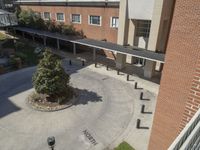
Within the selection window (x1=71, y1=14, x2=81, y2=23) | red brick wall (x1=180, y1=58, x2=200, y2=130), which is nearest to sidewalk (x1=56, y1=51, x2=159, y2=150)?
red brick wall (x1=180, y1=58, x2=200, y2=130)

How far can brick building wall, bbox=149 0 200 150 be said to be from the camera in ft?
17.6

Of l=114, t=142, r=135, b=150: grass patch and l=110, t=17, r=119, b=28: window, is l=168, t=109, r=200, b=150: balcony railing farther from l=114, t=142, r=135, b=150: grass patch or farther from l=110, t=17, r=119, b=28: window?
l=110, t=17, r=119, b=28: window

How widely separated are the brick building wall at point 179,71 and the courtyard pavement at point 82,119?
5100 mm

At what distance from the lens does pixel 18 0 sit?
45250 millimetres

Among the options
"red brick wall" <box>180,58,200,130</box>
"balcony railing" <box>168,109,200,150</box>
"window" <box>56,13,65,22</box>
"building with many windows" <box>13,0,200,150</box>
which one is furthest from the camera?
"window" <box>56,13,65,22</box>

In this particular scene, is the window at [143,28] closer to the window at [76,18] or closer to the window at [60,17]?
the window at [76,18]

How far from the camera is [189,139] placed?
2.48 meters

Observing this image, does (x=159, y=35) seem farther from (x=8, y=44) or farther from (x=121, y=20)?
(x=8, y=44)

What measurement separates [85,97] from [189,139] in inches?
581

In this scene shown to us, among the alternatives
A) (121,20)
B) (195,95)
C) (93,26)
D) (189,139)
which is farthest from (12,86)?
(189,139)

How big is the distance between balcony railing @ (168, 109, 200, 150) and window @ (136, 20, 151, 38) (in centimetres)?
2096

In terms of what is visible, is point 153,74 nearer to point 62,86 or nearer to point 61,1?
point 62,86

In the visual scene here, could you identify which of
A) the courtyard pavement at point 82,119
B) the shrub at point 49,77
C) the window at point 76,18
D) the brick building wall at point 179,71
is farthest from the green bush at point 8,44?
the brick building wall at point 179,71

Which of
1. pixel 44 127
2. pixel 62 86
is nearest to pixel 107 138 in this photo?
pixel 44 127
